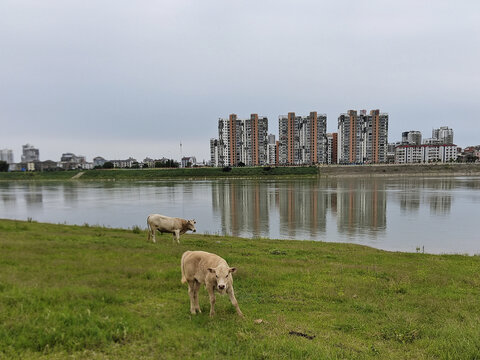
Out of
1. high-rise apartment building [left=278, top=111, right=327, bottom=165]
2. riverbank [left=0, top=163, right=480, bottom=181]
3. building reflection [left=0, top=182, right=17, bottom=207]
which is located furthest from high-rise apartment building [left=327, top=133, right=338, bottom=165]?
building reflection [left=0, top=182, right=17, bottom=207]

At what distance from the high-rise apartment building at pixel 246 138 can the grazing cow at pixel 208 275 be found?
A: 572 ft

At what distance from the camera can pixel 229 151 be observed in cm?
18538

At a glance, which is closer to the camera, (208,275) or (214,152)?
(208,275)

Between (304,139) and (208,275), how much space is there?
17654 cm

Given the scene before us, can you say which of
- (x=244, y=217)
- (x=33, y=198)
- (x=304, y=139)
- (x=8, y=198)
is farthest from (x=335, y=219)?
(x=304, y=139)

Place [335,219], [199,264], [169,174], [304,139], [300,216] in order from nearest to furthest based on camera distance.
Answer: [199,264] → [335,219] → [300,216] → [169,174] → [304,139]

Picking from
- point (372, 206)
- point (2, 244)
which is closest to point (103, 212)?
point (2, 244)

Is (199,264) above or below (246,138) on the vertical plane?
below

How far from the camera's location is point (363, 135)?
17375 centimetres

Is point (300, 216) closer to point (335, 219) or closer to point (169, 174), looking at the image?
point (335, 219)

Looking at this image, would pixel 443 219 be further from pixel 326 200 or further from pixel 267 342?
pixel 267 342

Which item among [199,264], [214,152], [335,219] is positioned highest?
[214,152]

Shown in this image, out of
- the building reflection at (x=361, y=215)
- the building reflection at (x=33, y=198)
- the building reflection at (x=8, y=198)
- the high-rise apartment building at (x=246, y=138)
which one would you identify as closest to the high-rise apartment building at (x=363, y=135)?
the high-rise apartment building at (x=246, y=138)

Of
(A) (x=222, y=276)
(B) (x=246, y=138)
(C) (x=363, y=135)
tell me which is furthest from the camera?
(B) (x=246, y=138)
